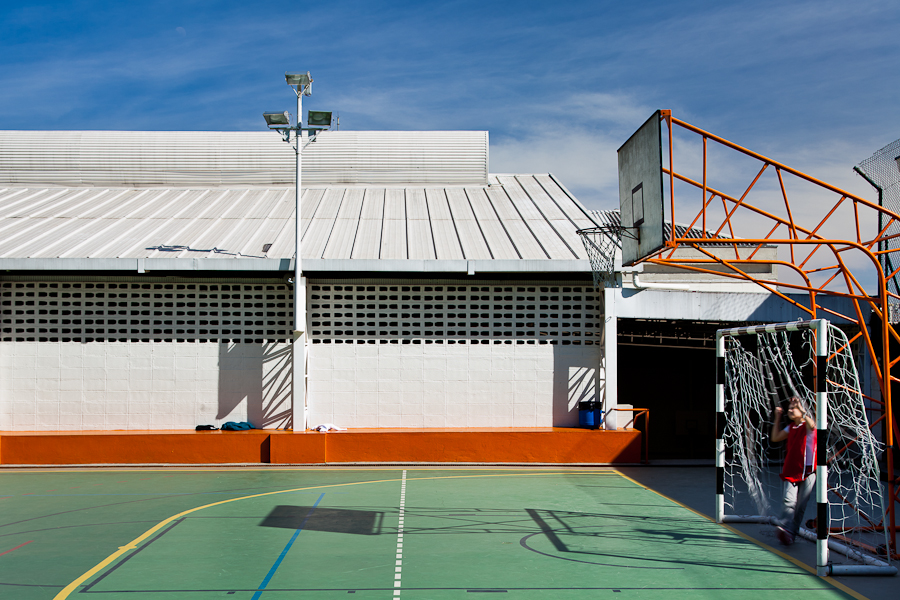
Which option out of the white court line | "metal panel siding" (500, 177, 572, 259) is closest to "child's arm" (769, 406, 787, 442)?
the white court line

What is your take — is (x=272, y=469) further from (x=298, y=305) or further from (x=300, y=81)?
(x=300, y=81)

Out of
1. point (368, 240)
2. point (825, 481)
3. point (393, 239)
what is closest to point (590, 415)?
point (393, 239)

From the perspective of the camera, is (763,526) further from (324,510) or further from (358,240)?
(358,240)

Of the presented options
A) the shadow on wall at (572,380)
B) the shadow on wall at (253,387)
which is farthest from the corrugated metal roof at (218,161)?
the shadow on wall at (572,380)

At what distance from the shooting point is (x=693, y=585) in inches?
321

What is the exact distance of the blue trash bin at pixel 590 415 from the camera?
17.4 meters

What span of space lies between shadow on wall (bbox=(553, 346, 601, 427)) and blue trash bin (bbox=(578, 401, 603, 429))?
1.80 ft

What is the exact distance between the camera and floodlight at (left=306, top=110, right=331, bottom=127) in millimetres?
17359

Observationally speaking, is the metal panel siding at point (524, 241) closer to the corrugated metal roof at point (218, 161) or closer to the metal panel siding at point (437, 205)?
the metal panel siding at point (437, 205)

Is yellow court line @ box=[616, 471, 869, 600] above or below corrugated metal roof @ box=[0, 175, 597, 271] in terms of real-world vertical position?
below

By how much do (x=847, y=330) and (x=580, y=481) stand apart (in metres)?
9.73

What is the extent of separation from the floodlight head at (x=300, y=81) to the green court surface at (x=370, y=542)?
31.0 feet

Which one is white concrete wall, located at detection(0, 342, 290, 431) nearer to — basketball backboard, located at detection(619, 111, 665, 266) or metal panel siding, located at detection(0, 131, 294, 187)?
metal panel siding, located at detection(0, 131, 294, 187)

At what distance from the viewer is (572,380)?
18.1 meters
